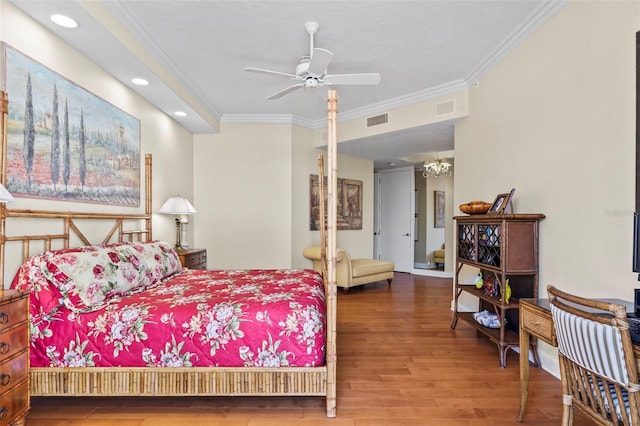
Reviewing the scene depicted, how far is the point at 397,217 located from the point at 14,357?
701cm

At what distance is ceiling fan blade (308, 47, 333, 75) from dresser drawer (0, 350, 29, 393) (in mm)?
2706

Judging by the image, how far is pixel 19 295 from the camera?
71.1 inches

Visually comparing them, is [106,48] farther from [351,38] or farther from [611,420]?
[611,420]

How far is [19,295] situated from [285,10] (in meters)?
2.61

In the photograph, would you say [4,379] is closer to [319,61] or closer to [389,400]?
[389,400]

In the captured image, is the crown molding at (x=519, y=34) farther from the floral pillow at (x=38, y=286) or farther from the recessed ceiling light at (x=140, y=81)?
the floral pillow at (x=38, y=286)

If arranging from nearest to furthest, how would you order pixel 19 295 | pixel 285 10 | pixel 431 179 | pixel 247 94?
pixel 19 295 < pixel 285 10 < pixel 247 94 < pixel 431 179

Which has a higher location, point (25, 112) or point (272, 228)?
point (25, 112)

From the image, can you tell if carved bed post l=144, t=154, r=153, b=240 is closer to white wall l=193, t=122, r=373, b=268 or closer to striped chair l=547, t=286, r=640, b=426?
white wall l=193, t=122, r=373, b=268

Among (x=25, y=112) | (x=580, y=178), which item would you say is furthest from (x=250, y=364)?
(x=580, y=178)

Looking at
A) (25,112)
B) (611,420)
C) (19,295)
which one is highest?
(25,112)

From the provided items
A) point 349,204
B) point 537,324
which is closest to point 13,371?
point 537,324

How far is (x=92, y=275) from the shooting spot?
2.29 metres

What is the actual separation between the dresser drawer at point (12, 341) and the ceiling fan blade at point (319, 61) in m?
2.59
